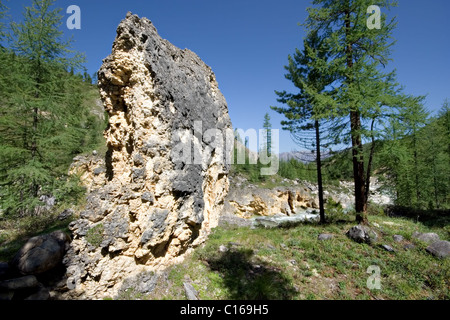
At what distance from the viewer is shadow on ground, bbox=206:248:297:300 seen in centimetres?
595

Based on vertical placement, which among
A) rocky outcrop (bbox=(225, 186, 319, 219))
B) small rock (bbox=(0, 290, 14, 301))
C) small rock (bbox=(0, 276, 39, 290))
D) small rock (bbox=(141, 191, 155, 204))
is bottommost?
rocky outcrop (bbox=(225, 186, 319, 219))

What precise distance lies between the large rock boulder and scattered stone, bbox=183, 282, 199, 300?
4.11 metres

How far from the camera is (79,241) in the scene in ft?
19.7

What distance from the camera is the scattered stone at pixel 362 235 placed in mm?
8633

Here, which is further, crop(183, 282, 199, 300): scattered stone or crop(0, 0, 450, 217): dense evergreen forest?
crop(0, 0, 450, 217): dense evergreen forest

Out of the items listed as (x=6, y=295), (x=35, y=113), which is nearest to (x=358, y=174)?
(x=6, y=295)

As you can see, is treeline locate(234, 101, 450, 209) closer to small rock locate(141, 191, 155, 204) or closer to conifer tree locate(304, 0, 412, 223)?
conifer tree locate(304, 0, 412, 223)

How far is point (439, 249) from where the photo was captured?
297 inches

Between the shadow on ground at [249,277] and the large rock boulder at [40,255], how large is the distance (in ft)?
17.1

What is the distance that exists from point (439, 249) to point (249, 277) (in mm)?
8134

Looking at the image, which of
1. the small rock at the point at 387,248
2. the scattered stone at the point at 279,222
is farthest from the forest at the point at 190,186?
the scattered stone at the point at 279,222

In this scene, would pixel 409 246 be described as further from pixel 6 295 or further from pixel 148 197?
pixel 6 295

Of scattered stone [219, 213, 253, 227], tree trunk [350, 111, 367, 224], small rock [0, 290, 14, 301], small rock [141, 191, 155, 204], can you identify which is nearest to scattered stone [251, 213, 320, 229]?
scattered stone [219, 213, 253, 227]
